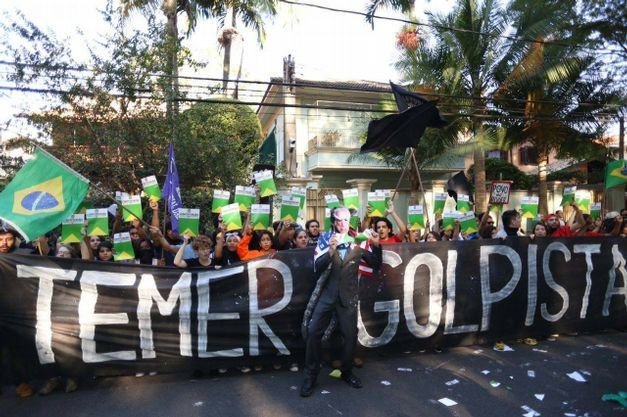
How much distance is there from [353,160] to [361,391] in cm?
1572

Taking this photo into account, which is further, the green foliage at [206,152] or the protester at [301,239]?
the green foliage at [206,152]

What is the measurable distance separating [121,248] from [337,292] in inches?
98.4

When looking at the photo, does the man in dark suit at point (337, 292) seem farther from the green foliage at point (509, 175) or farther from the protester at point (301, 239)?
the green foliage at point (509, 175)

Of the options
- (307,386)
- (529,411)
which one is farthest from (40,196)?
(529,411)

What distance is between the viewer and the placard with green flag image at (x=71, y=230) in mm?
5430

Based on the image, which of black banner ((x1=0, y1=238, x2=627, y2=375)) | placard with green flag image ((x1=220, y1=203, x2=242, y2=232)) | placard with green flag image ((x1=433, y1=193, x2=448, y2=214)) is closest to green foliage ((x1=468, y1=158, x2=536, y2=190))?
placard with green flag image ((x1=433, y1=193, x2=448, y2=214))

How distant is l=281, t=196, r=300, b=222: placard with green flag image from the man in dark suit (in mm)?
1756

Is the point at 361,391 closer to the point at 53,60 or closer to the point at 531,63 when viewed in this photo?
the point at 53,60

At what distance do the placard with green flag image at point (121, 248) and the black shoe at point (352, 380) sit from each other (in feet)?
8.74

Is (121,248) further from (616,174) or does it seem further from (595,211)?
(616,174)

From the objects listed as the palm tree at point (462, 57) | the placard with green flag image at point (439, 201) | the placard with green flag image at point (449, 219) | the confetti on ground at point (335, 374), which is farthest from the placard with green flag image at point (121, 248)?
the palm tree at point (462, 57)

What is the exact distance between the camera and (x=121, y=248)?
5336 millimetres

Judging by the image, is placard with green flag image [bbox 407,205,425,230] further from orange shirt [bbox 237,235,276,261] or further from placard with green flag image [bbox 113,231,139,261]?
placard with green flag image [bbox 113,231,139,261]

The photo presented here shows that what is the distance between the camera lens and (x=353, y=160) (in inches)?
774
